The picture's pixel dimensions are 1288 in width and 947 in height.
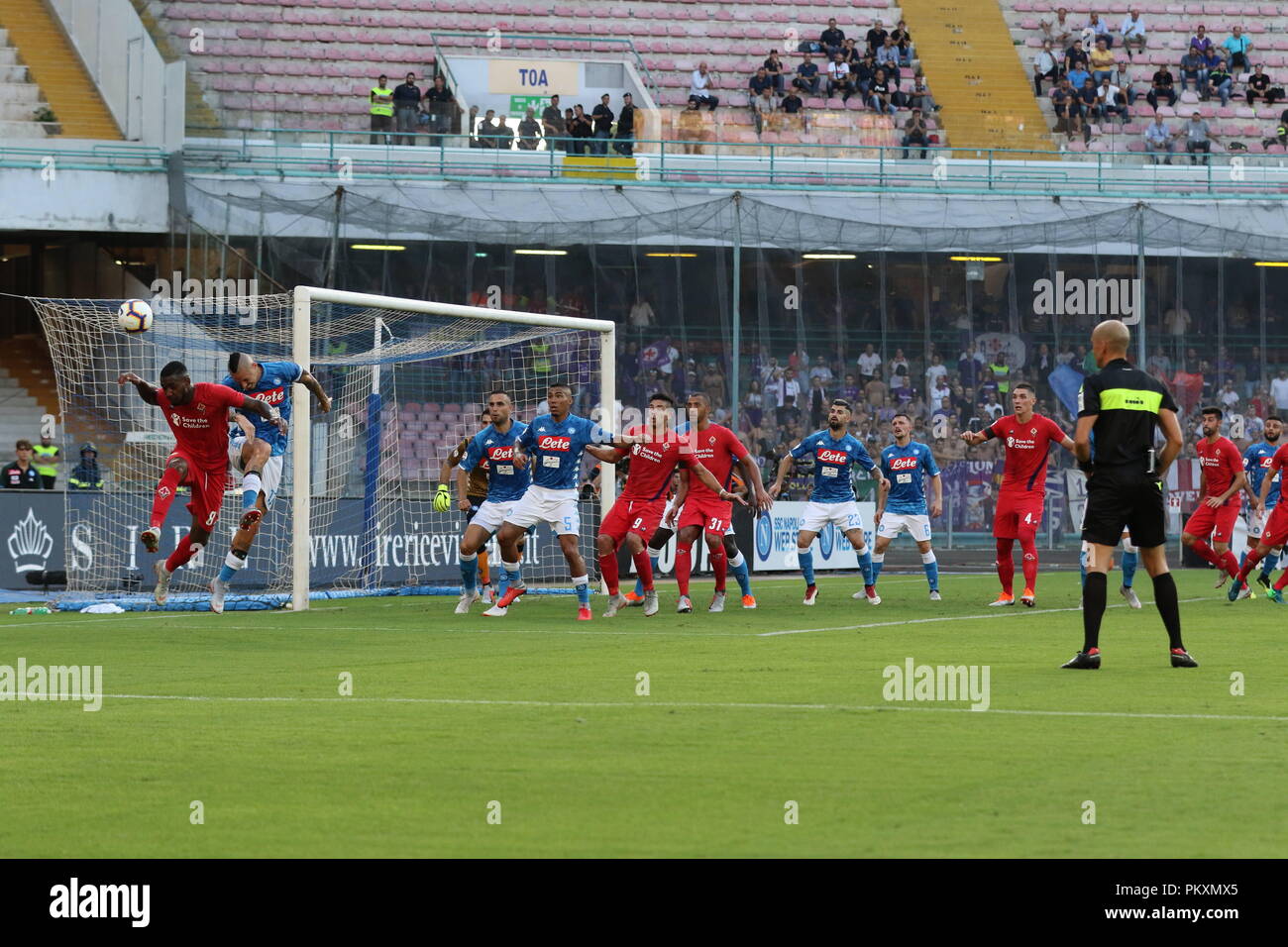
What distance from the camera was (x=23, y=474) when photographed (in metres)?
25.2

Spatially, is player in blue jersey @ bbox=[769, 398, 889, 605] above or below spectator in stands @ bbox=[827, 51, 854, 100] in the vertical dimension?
below

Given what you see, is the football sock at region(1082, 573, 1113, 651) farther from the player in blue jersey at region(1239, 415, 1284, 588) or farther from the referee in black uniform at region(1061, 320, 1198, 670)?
the player in blue jersey at region(1239, 415, 1284, 588)

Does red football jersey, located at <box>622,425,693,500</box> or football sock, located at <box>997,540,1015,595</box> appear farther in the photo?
football sock, located at <box>997,540,1015,595</box>

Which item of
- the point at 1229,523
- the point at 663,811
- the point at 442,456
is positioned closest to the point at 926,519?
the point at 1229,523

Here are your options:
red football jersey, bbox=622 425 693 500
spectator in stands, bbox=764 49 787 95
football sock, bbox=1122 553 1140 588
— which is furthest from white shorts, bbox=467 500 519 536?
spectator in stands, bbox=764 49 787 95

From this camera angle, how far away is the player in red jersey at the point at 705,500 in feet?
63.4

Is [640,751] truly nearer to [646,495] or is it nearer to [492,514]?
[646,495]

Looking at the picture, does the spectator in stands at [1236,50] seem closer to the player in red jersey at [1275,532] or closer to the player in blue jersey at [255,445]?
the player in red jersey at [1275,532]

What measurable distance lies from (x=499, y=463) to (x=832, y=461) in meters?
4.52

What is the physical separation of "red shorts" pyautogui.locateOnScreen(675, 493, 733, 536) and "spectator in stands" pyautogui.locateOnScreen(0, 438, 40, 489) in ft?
34.9

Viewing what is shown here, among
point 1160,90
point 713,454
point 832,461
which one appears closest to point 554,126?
point 832,461

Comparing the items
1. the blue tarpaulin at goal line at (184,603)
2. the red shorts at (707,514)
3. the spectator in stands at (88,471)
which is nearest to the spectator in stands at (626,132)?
the spectator in stands at (88,471)

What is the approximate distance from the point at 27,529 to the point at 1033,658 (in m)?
15.1

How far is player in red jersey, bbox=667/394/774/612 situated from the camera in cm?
1931
